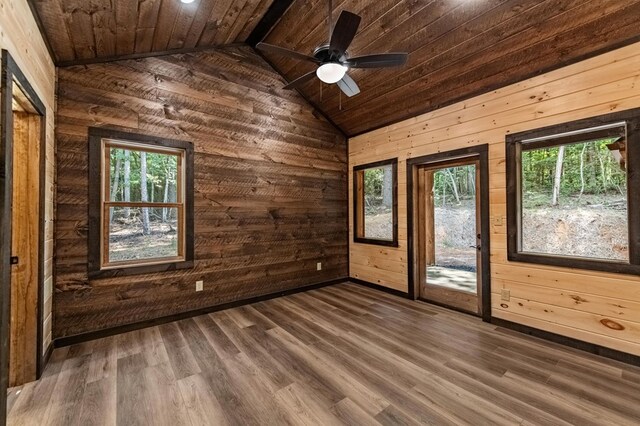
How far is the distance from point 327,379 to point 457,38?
357 cm

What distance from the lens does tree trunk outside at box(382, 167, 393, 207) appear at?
183 inches

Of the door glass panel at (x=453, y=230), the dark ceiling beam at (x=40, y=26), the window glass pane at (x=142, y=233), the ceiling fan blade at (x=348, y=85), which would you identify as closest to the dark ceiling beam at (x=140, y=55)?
the dark ceiling beam at (x=40, y=26)

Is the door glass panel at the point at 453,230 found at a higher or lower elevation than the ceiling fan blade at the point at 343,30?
lower

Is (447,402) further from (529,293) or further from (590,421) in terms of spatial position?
(529,293)

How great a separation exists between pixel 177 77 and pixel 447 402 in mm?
4395

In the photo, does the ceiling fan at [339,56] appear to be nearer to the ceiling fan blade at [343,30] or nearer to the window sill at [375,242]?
the ceiling fan blade at [343,30]

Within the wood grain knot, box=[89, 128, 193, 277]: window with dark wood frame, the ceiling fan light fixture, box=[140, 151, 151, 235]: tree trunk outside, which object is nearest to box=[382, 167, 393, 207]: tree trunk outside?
the ceiling fan light fixture

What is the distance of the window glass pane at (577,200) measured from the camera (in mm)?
2562

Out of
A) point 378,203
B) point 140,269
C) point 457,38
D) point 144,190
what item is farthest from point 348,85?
point 140,269

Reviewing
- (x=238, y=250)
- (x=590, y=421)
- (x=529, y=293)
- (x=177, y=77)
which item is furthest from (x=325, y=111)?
(x=590, y=421)

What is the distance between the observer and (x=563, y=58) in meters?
2.71

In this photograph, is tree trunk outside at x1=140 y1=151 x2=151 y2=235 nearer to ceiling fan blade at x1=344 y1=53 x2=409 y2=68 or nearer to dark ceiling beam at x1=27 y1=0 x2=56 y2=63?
dark ceiling beam at x1=27 y1=0 x2=56 y2=63

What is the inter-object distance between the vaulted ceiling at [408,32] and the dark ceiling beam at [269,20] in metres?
0.02

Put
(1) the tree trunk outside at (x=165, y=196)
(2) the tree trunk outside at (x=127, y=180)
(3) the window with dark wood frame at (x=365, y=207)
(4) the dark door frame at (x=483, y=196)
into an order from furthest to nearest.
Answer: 1. (3) the window with dark wood frame at (x=365, y=207)
2. (1) the tree trunk outside at (x=165, y=196)
3. (4) the dark door frame at (x=483, y=196)
4. (2) the tree trunk outside at (x=127, y=180)
